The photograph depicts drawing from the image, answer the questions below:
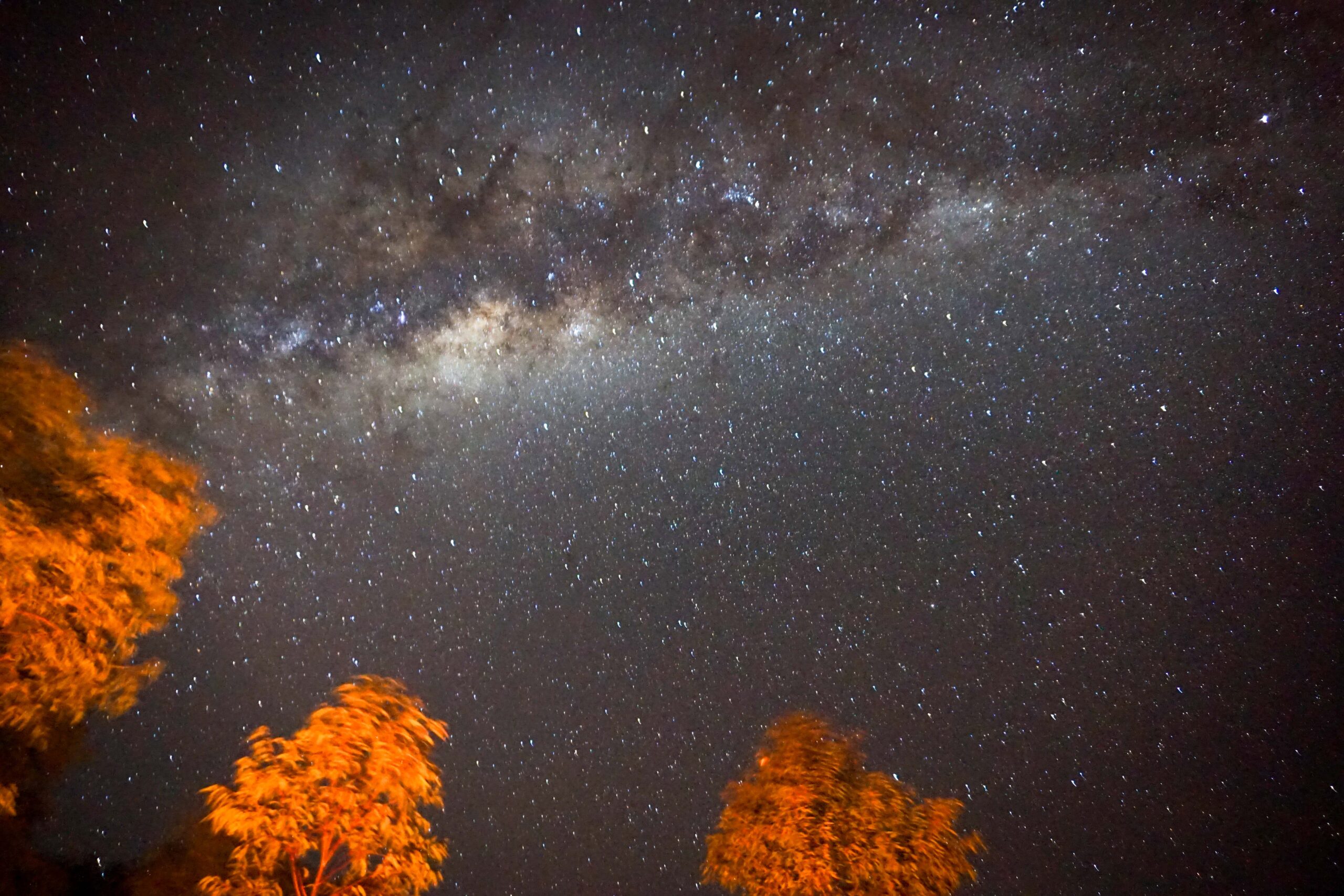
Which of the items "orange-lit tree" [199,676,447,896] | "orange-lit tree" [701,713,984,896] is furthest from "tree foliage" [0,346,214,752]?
"orange-lit tree" [701,713,984,896]

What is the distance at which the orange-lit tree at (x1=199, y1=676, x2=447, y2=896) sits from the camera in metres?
5.23

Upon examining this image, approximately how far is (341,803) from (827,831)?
13.4 feet

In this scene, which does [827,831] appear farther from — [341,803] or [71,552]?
[71,552]

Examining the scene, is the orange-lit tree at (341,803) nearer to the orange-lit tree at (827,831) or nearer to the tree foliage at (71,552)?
the tree foliage at (71,552)

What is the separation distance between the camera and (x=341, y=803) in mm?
5320

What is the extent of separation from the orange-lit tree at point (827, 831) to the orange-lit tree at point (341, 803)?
3.02m

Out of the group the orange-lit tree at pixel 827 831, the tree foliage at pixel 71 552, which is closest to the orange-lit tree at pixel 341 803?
the tree foliage at pixel 71 552

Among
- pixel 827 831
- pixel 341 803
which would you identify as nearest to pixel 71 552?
pixel 341 803

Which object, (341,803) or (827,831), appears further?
(827,831)

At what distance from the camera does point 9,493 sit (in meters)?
5.22

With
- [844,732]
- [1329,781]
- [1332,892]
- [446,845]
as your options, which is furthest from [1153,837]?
[446,845]

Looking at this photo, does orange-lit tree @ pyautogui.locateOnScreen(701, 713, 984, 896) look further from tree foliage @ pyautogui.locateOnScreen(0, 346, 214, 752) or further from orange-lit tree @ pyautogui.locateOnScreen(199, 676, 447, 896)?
tree foliage @ pyautogui.locateOnScreen(0, 346, 214, 752)

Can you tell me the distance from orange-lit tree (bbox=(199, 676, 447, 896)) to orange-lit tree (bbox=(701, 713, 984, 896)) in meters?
3.02

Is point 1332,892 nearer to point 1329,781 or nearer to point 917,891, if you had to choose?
point 1329,781
